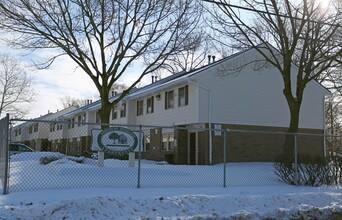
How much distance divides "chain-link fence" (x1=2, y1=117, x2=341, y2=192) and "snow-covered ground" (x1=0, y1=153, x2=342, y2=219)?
0.20ft

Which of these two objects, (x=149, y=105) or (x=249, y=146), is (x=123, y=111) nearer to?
(x=149, y=105)

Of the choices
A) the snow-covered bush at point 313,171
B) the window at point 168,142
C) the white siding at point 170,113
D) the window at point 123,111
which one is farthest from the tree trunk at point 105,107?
the snow-covered bush at point 313,171

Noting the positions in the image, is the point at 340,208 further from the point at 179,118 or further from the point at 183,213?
the point at 179,118

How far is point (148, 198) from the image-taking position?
9.71 m

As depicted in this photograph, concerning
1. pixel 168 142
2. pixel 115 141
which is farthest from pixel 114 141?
pixel 168 142

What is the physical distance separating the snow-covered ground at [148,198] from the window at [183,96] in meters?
11.3

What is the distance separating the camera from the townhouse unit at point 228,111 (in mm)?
24609

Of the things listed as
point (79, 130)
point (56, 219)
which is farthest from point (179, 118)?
point (79, 130)

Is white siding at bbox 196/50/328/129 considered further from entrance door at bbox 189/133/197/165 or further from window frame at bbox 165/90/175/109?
window frame at bbox 165/90/175/109

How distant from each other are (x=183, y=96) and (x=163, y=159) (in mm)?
4714

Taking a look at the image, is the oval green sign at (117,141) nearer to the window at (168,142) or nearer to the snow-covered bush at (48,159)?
the snow-covered bush at (48,159)

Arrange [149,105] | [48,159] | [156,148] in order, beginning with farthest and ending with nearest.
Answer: [149,105] → [156,148] → [48,159]

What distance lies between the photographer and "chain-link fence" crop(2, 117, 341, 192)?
482 inches

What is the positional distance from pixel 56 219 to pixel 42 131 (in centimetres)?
5713
